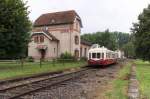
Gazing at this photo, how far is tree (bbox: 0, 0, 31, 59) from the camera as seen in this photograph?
3253 centimetres

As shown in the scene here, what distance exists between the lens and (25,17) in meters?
34.8

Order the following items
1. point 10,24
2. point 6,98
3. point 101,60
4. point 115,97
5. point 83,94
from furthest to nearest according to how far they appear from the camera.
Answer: point 101,60, point 10,24, point 83,94, point 115,97, point 6,98

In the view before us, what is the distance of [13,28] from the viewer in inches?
1314

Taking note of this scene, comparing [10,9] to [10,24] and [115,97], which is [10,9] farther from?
[115,97]

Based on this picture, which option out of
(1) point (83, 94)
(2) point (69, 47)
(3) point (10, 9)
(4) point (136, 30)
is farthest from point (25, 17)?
(4) point (136, 30)

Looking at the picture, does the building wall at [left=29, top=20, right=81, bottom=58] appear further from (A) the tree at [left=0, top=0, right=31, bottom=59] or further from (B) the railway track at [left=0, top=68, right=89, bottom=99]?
(B) the railway track at [left=0, top=68, right=89, bottom=99]

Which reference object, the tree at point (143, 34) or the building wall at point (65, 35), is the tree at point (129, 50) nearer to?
the tree at point (143, 34)

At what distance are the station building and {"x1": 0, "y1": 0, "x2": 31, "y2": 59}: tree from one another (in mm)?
31803

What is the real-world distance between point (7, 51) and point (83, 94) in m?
20.3

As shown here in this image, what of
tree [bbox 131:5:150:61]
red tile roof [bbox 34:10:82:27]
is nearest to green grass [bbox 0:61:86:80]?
red tile roof [bbox 34:10:82:27]

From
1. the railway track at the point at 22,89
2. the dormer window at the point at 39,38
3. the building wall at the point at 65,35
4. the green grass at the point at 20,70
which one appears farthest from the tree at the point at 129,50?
the railway track at the point at 22,89

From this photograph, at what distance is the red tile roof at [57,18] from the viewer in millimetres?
67875

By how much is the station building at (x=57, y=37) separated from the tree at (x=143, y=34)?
1198 cm

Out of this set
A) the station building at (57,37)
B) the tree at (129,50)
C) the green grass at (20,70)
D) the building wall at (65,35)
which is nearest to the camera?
the green grass at (20,70)
